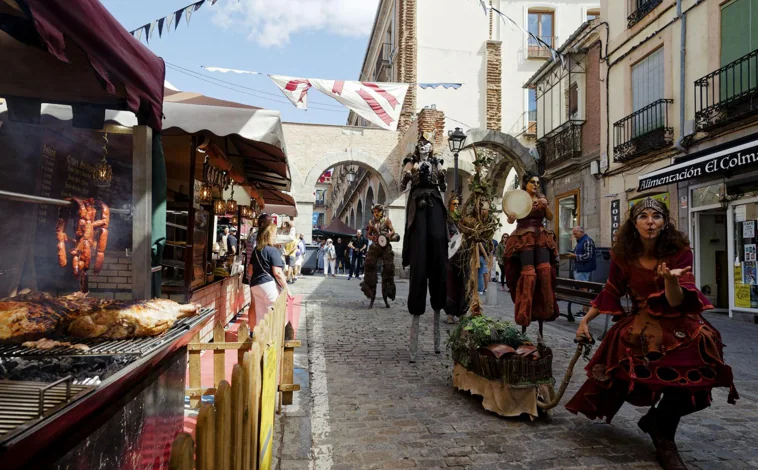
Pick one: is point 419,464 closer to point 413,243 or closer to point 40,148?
point 413,243

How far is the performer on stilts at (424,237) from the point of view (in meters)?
5.45

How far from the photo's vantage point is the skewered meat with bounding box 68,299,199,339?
7.20 feet

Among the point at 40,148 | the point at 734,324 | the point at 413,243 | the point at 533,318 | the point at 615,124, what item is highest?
the point at 615,124

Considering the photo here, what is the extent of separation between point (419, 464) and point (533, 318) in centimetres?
275

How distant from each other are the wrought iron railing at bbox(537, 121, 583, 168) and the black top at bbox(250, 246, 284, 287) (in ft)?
47.2

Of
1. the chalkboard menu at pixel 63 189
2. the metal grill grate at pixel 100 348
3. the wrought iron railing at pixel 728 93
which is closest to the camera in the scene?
the metal grill grate at pixel 100 348

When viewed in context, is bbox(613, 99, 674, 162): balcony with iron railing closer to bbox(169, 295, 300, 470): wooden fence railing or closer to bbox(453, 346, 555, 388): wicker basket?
bbox(453, 346, 555, 388): wicker basket

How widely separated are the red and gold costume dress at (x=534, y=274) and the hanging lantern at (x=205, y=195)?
461 cm

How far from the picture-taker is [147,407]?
2207 mm

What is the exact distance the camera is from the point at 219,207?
8953mm

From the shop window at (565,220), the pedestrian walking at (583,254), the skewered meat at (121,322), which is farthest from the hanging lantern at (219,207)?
the shop window at (565,220)

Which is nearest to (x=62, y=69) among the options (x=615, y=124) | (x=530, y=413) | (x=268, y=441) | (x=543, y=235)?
(x=268, y=441)

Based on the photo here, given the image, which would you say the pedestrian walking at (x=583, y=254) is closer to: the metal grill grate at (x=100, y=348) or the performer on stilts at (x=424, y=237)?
the performer on stilts at (x=424, y=237)

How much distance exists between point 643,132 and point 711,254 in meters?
4.15
